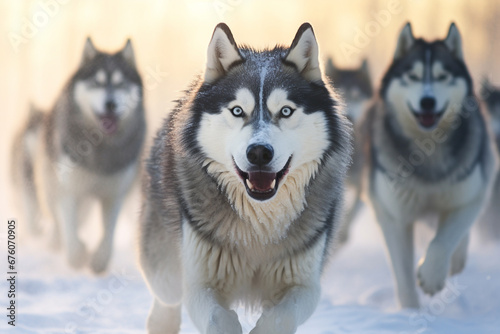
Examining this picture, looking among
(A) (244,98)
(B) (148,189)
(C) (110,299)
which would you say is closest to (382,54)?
(C) (110,299)

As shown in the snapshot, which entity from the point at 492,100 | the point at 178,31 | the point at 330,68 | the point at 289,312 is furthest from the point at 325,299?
the point at 178,31

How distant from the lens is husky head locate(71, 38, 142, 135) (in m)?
7.78

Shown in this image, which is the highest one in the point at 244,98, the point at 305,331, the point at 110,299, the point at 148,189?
the point at 244,98

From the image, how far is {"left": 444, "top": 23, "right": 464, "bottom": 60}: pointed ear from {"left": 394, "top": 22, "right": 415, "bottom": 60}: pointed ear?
34cm

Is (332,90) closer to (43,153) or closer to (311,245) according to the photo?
Answer: (311,245)

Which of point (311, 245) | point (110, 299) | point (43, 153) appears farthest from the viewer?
point (43, 153)

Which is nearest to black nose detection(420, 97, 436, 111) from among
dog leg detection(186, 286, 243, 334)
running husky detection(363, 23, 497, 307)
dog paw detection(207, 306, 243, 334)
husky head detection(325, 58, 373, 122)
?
running husky detection(363, 23, 497, 307)

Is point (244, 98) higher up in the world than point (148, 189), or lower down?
higher up

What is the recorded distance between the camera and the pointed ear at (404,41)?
6.50m

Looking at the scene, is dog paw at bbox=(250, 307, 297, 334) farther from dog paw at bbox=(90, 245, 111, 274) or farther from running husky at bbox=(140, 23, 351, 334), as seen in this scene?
dog paw at bbox=(90, 245, 111, 274)

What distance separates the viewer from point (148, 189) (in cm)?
A: 419

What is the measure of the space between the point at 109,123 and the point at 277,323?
516 cm

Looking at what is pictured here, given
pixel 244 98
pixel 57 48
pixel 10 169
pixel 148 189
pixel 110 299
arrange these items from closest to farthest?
pixel 244 98, pixel 148 189, pixel 110 299, pixel 10 169, pixel 57 48

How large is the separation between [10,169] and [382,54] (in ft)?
20.7
